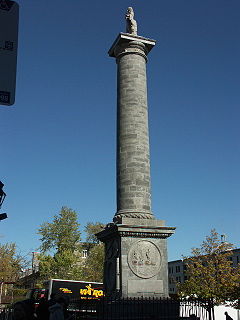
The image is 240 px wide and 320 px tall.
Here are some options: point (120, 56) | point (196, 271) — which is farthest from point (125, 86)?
point (196, 271)

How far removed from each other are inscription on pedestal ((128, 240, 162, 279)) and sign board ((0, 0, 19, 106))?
13.2m

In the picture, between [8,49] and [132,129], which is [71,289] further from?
[8,49]

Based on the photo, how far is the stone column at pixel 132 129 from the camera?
57.8 feet

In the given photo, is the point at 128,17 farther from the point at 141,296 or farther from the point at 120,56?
the point at 141,296

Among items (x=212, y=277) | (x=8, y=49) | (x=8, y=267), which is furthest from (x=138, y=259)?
(x=8, y=267)

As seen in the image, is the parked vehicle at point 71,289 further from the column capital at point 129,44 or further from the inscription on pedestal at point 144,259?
the column capital at point 129,44

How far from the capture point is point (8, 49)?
13.3 feet

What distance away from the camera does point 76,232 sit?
52.7 meters

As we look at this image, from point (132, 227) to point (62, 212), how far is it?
1495 inches

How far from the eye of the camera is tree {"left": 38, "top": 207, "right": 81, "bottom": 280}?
157 ft

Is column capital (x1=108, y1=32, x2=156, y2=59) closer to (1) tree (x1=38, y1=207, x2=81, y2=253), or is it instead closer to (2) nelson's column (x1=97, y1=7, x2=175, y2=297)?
(2) nelson's column (x1=97, y1=7, x2=175, y2=297)

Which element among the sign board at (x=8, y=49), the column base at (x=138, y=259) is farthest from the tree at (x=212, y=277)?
the sign board at (x=8, y=49)

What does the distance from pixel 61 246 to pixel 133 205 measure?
36.6m

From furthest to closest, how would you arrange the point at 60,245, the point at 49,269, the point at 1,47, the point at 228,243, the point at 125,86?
the point at 60,245 → the point at 49,269 → the point at 228,243 → the point at 125,86 → the point at 1,47
